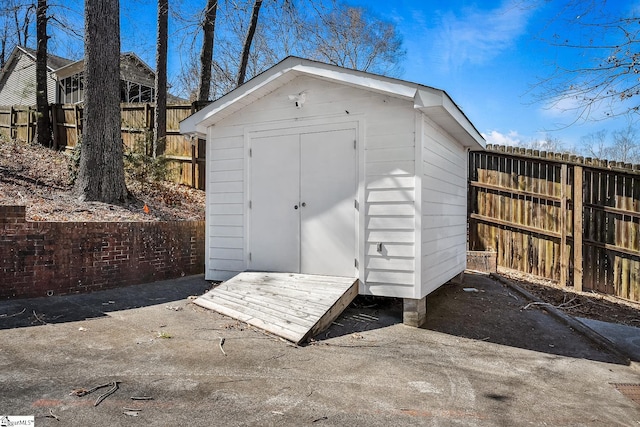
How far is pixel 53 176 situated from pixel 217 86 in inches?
477

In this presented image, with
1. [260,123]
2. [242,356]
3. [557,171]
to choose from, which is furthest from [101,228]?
[557,171]

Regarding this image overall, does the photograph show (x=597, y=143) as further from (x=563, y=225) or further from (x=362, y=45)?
(x=362, y=45)

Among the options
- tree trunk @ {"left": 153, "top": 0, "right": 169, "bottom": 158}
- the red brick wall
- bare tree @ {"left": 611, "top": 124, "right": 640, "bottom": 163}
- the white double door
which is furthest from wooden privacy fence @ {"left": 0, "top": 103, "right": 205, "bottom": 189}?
bare tree @ {"left": 611, "top": 124, "right": 640, "bottom": 163}

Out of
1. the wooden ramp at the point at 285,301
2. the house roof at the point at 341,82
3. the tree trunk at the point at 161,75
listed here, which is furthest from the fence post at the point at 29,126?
the wooden ramp at the point at 285,301

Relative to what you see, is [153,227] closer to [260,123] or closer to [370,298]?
[260,123]

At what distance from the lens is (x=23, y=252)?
485cm

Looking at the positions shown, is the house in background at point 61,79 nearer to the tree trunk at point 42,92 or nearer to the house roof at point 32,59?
the house roof at point 32,59

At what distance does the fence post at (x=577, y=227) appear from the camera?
686 centimetres

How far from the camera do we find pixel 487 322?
5.14 metres

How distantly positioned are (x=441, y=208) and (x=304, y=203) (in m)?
1.91

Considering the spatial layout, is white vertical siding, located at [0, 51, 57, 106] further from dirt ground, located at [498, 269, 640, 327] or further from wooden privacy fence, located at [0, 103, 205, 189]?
dirt ground, located at [498, 269, 640, 327]

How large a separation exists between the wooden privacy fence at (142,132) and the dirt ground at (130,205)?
520 mm

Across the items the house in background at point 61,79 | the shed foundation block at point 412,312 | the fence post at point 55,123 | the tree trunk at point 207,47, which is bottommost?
the shed foundation block at point 412,312

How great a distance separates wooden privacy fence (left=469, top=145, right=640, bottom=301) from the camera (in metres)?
6.51
